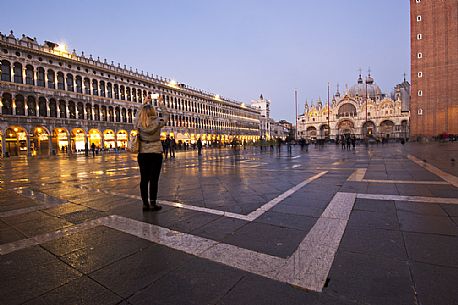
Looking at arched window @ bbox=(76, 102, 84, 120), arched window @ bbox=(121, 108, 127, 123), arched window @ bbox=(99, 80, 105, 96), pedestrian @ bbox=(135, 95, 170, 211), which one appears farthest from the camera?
arched window @ bbox=(121, 108, 127, 123)

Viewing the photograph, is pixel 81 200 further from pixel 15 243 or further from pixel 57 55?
pixel 57 55

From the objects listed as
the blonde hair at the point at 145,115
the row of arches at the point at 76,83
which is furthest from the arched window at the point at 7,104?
the blonde hair at the point at 145,115

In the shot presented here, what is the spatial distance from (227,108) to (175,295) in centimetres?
8300

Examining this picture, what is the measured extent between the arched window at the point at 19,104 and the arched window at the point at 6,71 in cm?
239

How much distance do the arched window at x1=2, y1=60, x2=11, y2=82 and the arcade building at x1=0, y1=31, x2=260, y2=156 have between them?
0.33 ft

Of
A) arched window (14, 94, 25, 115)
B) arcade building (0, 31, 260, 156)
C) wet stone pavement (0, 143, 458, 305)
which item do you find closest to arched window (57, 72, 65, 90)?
arcade building (0, 31, 260, 156)

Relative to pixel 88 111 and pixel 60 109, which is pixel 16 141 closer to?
pixel 60 109

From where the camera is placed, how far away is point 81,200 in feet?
15.6

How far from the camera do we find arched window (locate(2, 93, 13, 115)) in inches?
1280

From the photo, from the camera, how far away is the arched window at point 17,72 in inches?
1331

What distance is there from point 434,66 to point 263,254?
57.9 m

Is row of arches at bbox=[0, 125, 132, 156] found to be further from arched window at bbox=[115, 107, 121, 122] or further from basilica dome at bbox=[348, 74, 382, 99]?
basilica dome at bbox=[348, 74, 382, 99]

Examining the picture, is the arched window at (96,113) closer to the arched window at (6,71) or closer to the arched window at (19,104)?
the arched window at (19,104)

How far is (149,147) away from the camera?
384cm
